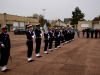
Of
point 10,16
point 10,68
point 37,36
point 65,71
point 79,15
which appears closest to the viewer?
point 65,71

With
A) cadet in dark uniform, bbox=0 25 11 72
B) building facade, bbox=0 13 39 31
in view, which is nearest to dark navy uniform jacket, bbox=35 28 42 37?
cadet in dark uniform, bbox=0 25 11 72

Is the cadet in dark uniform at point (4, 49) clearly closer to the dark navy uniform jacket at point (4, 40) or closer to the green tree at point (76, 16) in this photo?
the dark navy uniform jacket at point (4, 40)

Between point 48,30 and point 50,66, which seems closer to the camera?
point 50,66

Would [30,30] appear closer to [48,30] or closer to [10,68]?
[10,68]

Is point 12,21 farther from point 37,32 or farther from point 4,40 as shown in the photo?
point 4,40

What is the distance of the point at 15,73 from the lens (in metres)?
6.77

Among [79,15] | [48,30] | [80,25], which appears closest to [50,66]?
[48,30]

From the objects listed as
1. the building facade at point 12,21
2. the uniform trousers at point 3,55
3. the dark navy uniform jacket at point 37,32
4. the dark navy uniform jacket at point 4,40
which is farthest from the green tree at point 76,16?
the uniform trousers at point 3,55

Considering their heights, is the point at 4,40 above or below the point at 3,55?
above

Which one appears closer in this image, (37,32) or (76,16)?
(37,32)

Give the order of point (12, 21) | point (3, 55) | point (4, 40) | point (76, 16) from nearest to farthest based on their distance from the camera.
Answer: point (3, 55) < point (4, 40) < point (12, 21) < point (76, 16)

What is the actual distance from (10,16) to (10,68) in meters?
53.9

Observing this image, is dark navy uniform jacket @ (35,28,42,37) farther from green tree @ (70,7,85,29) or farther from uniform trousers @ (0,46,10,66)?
green tree @ (70,7,85,29)

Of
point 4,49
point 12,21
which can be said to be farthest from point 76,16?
point 4,49
